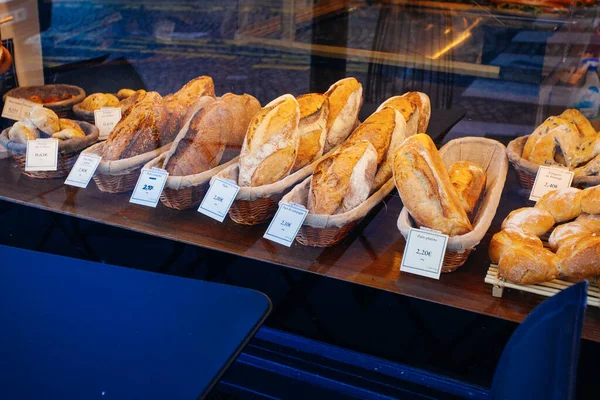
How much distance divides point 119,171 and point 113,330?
0.82 m

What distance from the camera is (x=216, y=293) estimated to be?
115cm

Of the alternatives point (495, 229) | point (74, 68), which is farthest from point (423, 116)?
point (74, 68)

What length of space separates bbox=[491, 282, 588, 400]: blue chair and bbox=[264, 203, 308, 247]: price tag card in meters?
0.66

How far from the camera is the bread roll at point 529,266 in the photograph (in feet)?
4.39

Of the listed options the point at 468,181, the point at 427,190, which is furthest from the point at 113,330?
the point at 468,181

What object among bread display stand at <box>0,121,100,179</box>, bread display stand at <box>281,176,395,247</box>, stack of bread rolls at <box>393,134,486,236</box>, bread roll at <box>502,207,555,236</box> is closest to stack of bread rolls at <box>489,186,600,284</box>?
bread roll at <box>502,207,555,236</box>

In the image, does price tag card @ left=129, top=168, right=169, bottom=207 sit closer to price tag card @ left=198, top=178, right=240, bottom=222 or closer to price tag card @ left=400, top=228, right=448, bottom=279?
price tag card @ left=198, top=178, right=240, bottom=222

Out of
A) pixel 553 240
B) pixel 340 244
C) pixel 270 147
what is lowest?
pixel 340 244

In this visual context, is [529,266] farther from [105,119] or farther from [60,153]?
[105,119]

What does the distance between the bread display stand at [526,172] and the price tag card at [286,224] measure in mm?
640

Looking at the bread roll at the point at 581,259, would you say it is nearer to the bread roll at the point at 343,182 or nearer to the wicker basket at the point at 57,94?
the bread roll at the point at 343,182

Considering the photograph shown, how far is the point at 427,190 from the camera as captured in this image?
1.49m

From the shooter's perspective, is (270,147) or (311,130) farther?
(311,130)

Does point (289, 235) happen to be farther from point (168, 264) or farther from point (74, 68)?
point (74, 68)
